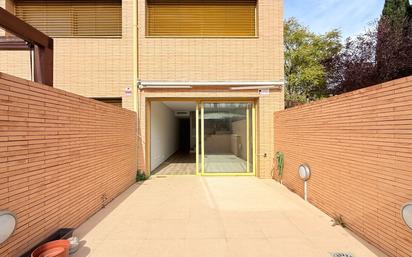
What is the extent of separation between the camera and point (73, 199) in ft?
12.1

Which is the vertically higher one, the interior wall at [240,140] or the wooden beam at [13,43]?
the wooden beam at [13,43]

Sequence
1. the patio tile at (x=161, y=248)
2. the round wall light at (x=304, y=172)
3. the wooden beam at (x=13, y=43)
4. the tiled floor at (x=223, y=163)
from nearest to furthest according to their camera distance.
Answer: the patio tile at (x=161, y=248), the wooden beam at (x=13, y=43), the round wall light at (x=304, y=172), the tiled floor at (x=223, y=163)

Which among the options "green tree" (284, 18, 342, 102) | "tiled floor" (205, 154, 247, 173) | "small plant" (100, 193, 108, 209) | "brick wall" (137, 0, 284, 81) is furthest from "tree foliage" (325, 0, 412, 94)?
"small plant" (100, 193, 108, 209)

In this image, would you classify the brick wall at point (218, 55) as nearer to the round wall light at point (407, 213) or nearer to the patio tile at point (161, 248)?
the patio tile at point (161, 248)

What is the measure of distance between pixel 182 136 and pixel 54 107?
14.4 m

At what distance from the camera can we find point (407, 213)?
2428mm

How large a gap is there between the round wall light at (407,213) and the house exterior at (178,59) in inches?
196

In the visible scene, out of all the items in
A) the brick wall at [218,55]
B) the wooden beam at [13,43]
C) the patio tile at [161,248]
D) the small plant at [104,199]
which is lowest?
the patio tile at [161,248]

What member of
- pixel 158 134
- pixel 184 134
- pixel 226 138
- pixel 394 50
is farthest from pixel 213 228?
pixel 184 134

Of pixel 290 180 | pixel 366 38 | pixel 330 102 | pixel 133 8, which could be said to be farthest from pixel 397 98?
pixel 366 38

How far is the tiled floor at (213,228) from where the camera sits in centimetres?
304

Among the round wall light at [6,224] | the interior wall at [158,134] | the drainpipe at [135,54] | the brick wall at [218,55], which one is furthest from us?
the interior wall at [158,134]

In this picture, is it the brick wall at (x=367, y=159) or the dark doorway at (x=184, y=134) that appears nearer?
the brick wall at (x=367, y=159)

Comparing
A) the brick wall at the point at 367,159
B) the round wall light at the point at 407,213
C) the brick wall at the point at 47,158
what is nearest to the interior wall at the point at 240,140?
the brick wall at the point at 367,159
